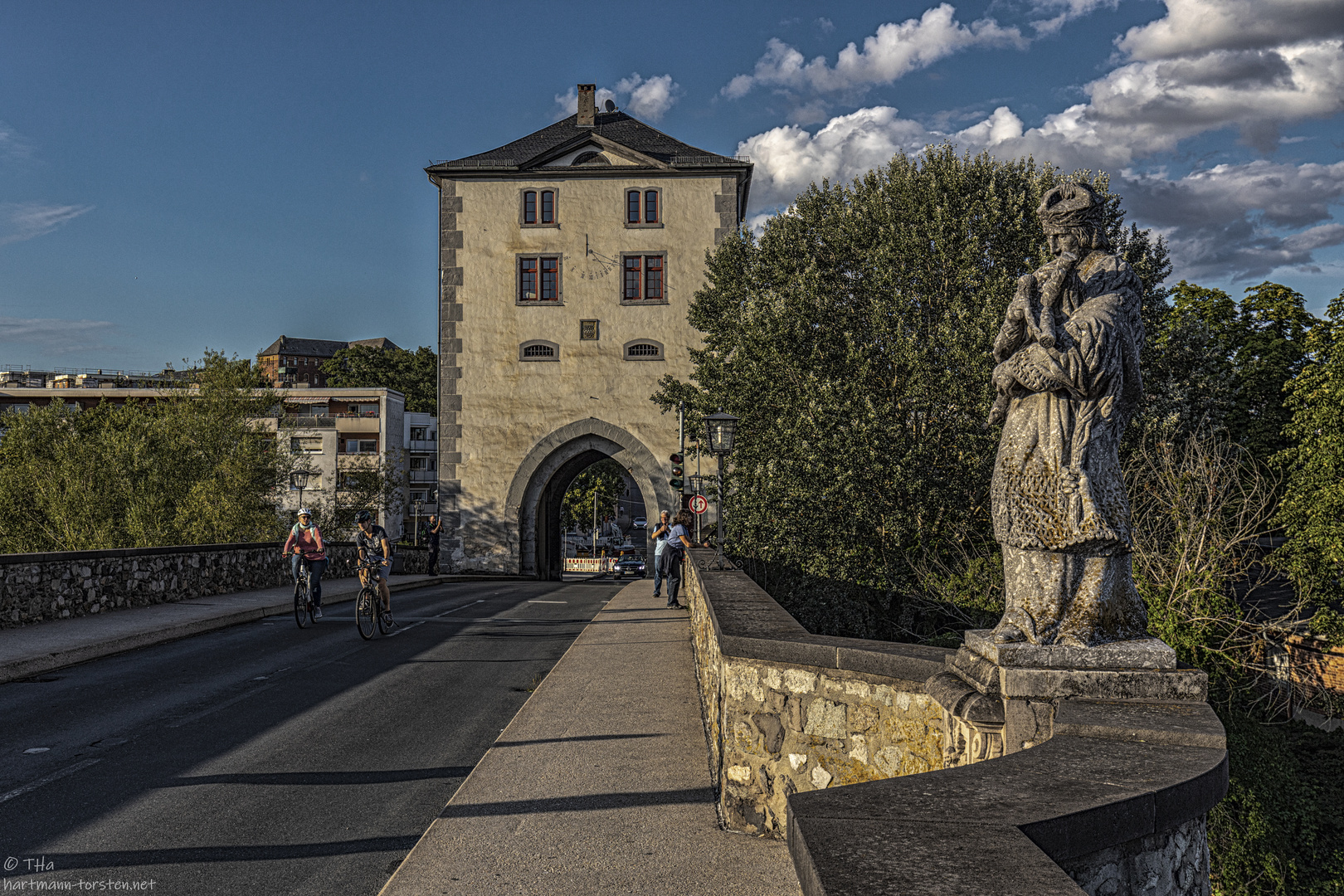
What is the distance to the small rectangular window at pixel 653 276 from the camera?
1265 inches

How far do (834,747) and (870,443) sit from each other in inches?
547

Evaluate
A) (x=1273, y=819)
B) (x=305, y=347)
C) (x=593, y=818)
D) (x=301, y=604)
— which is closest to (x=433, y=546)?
(x=301, y=604)

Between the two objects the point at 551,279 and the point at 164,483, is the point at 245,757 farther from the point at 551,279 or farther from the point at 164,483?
the point at 164,483

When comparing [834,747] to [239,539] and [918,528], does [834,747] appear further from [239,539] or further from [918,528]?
[239,539]

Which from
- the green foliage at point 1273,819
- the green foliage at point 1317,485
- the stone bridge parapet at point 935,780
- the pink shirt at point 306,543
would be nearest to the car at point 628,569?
the green foliage at point 1317,485

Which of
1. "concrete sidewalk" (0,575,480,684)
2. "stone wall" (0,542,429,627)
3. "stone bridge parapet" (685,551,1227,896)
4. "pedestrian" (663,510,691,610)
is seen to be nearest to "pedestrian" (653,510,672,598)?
"pedestrian" (663,510,691,610)

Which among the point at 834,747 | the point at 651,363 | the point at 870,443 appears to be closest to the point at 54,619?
the point at 834,747

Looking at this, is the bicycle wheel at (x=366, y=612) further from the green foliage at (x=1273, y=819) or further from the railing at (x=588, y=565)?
the railing at (x=588, y=565)

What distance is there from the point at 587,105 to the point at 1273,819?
30418 millimetres

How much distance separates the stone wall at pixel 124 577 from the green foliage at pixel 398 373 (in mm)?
70419

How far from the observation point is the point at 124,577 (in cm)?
1519

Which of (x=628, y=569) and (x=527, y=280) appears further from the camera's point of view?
(x=628, y=569)

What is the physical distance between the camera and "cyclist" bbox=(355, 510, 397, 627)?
1319 centimetres

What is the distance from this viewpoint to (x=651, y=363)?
105ft
